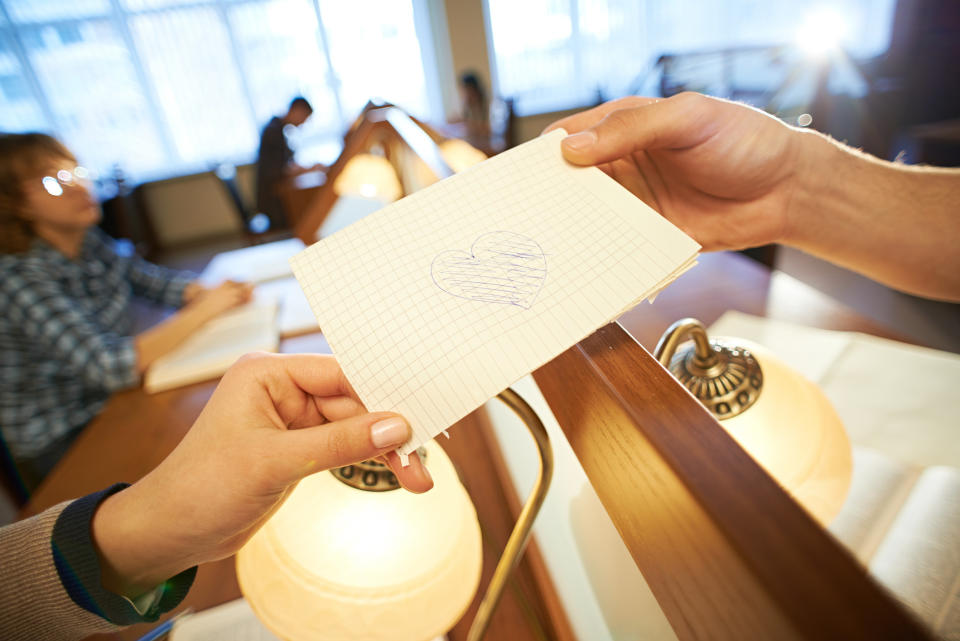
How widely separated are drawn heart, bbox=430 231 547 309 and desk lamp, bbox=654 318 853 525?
0.45ft

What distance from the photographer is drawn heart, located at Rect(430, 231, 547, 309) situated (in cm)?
34

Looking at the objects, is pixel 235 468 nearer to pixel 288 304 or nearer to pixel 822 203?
pixel 822 203

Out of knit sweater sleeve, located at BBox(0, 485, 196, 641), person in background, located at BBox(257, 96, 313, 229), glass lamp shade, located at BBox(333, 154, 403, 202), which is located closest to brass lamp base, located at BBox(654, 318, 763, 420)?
knit sweater sleeve, located at BBox(0, 485, 196, 641)

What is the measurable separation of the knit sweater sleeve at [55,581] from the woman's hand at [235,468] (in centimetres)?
Result: 1

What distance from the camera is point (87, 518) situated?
0.40 m

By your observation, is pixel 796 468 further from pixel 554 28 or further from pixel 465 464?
pixel 554 28

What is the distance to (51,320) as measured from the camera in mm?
1011

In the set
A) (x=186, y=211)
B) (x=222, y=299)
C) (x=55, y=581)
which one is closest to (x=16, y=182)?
(x=222, y=299)

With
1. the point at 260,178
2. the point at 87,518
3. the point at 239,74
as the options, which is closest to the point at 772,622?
the point at 87,518

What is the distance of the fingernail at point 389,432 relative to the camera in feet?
0.96

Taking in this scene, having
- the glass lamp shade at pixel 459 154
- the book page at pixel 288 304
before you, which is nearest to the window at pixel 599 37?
the glass lamp shade at pixel 459 154

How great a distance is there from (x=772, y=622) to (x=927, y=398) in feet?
2.26

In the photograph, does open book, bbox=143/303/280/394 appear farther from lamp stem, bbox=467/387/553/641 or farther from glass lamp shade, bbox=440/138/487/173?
lamp stem, bbox=467/387/553/641

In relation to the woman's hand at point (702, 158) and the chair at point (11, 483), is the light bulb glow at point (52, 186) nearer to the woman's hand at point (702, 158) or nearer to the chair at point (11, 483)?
the chair at point (11, 483)
